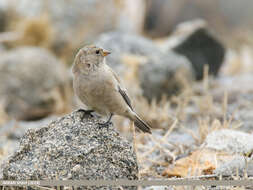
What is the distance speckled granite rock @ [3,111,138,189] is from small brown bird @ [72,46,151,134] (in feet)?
0.81

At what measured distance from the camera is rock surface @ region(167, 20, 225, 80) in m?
9.93

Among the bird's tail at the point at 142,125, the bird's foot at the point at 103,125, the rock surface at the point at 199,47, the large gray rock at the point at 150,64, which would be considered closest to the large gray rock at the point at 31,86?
the large gray rock at the point at 150,64

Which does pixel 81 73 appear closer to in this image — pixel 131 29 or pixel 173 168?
pixel 173 168

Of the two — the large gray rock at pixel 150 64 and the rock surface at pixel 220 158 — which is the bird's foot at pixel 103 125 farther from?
the large gray rock at pixel 150 64

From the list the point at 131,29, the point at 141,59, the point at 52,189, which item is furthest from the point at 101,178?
the point at 131,29

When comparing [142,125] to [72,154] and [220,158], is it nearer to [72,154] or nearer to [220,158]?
[220,158]

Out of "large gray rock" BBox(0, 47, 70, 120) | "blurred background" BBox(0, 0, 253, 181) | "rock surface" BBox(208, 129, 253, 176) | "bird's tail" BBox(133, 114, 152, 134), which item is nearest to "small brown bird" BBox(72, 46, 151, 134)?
"bird's tail" BBox(133, 114, 152, 134)

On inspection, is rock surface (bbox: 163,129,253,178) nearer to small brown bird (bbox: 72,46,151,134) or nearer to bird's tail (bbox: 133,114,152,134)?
bird's tail (bbox: 133,114,152,134)

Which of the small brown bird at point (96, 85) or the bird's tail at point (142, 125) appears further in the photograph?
the bird's tail at point (142, 125)

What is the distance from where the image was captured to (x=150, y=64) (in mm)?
7914

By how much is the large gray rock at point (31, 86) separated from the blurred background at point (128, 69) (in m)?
0.02

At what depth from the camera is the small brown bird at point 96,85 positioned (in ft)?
12.8

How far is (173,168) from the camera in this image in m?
4.08

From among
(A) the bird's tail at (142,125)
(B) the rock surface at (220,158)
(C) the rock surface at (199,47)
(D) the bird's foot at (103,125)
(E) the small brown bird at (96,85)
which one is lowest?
(B) the rock surface at (220,158)
